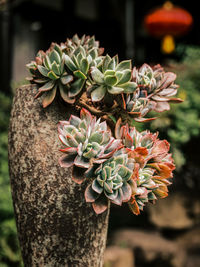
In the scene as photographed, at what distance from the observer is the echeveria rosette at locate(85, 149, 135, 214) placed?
0.65 m

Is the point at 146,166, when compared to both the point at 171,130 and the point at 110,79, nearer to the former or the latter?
the point at 110,79

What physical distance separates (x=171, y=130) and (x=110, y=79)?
5.36ft

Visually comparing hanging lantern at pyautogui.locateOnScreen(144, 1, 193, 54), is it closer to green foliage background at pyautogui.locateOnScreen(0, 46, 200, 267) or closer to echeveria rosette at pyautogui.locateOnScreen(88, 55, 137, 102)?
green foliage background at pyautogui.locateOnScreen(0, 46, 200, 267)

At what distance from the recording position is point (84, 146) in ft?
2.17

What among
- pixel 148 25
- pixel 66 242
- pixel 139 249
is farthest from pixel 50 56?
pixel 148 25

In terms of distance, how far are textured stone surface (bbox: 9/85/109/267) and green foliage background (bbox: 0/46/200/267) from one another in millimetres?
1293

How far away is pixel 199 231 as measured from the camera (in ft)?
10.5

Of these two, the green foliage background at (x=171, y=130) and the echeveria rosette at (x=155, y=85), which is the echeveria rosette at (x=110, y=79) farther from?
the green foliage background at (x=171, y=130)

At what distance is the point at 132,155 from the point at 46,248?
0.33 metres

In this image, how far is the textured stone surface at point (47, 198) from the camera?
0.81 meters

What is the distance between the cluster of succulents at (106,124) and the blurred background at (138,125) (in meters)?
1.28

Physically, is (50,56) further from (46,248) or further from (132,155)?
(46,248)

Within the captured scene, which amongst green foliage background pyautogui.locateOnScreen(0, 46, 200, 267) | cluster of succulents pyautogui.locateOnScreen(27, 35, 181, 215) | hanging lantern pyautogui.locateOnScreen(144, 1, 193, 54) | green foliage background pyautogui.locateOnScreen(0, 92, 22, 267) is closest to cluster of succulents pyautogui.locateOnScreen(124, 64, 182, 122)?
cluster of succulents pyautogui.locateOnScreen(27, 35, 181, 215)

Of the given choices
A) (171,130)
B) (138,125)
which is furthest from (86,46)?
(171,130)
